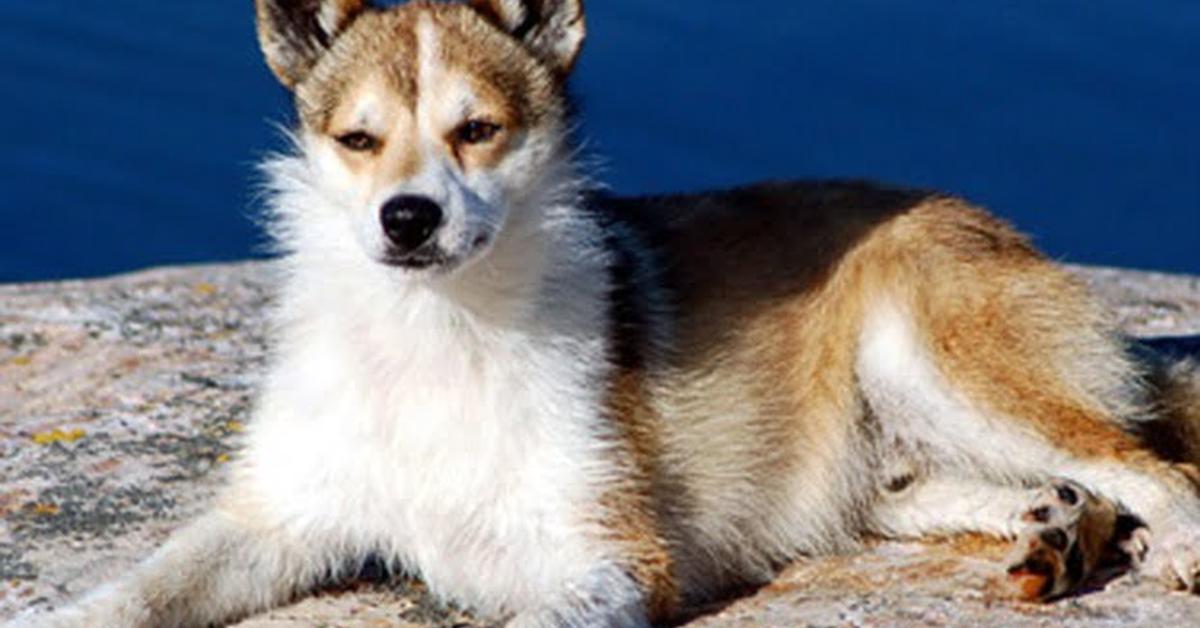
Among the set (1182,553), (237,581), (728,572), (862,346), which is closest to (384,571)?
(237,581)

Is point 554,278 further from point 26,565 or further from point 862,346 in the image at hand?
point 26,565

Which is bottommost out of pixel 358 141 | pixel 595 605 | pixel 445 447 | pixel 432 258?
pixel 595 605

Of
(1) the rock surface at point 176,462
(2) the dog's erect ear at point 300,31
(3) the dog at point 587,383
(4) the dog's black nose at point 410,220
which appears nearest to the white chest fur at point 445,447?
(3) the dog at point 587,383

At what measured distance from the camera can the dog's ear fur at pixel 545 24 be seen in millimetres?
6582

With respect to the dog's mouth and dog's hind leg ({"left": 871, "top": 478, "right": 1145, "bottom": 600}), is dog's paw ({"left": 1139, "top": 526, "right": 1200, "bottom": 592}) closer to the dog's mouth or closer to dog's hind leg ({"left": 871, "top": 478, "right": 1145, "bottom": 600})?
dog's hind leg ({"left": 871, "top": 478, "right": 1145, "bottom": 600})

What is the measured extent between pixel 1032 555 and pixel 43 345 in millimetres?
3696

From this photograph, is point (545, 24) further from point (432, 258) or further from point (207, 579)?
point (207, 579)

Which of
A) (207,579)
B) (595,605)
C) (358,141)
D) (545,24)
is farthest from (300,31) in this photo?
(595,605)

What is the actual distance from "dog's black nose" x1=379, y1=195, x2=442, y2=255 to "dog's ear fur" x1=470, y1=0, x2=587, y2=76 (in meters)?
0.80

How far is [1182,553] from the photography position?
623cm

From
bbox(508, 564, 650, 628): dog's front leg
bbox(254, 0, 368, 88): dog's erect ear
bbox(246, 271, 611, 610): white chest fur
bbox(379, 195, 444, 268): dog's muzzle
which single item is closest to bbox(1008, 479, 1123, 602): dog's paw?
bbox(508, 564, 650, 628): dog's front leg

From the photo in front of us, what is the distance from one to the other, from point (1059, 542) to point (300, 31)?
7.64 feet

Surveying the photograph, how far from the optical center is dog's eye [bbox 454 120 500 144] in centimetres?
620

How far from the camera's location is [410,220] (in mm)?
5945
